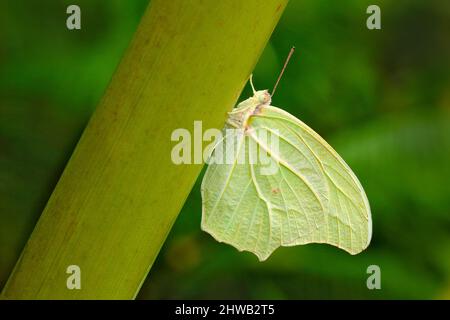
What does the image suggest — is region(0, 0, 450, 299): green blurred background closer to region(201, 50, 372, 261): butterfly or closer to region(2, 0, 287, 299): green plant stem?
region(201, 50, 372, 261): butterfly

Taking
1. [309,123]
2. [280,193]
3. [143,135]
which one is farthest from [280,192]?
[143,135]

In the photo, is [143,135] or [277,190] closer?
[143,135]

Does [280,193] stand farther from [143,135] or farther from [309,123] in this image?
[143,135]

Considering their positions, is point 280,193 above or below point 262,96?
below

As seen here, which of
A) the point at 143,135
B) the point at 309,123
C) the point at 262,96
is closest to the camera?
the point at 143,135

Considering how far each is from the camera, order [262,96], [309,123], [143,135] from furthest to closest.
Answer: [309,123] < [262,96] < [143,135]

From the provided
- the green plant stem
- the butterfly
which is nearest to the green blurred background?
the butterfly

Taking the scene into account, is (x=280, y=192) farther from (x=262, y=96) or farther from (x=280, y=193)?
(x=262, y=96)
